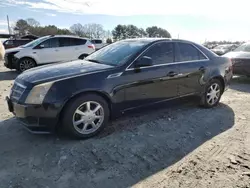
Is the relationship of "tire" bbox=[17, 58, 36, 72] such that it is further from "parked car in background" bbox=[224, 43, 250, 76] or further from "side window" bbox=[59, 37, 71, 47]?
"parked car in background" bbox=[224, 43, 250, 76]

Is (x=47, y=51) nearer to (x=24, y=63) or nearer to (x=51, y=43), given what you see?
(x=51, y=43)

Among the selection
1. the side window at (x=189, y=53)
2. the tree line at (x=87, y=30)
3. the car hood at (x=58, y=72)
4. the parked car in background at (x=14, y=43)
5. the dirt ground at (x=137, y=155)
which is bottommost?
the dirt ground at (x=137, y=155)

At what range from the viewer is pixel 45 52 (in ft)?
36.0

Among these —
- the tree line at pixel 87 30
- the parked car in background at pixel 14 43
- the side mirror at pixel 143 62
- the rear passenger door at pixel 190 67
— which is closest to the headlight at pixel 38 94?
the side mirror at pixel 143 62

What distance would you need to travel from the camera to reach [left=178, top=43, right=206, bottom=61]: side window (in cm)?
509

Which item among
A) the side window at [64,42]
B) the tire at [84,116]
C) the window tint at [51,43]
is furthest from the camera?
the side window at [64,42]

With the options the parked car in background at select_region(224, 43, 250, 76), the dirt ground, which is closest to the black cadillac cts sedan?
the dirt ground

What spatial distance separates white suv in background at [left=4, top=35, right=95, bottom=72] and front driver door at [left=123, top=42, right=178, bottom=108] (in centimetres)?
746

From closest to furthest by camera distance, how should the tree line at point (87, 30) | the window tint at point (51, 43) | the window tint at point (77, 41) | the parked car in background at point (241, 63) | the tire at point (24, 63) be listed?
the parked car in background at point (241, 63) < the tire at point (24, 63) < the window tint at point (51, 43) < the window tint at point (77, 41) < the tree line at point (87, 30)

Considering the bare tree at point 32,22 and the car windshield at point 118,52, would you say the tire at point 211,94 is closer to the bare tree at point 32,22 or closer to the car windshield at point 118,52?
the car windshield at point 118,52

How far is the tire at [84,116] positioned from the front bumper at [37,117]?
7.1 inches

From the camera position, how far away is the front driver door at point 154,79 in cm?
429

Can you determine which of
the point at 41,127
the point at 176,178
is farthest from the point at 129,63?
the point at 176,178

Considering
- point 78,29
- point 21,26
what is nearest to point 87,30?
point 78,29
